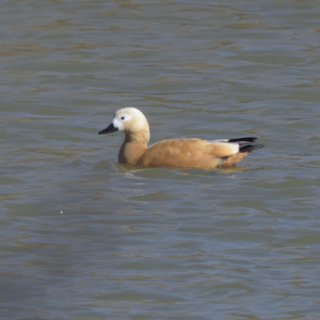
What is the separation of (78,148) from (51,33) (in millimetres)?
4987

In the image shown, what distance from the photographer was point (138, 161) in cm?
1015

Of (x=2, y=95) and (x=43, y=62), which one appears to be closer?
(x=2, y=95)

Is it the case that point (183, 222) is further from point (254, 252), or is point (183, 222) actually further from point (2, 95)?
point (2, 95)

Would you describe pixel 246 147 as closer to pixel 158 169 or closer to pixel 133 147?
pixel 158 169

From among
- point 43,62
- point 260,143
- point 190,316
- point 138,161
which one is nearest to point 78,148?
point 138,161

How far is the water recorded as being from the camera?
7.03m

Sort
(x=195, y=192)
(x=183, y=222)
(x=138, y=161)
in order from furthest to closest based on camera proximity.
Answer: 1. (x=138, y=161)
2. (x=195, y=192)
3. (x=183, y=222)

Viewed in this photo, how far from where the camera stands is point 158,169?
10.0 meters

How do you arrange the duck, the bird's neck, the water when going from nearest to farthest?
the water, the duck, the bird's neck

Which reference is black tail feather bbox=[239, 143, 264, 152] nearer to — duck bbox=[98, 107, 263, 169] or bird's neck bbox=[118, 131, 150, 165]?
duck bbox=[98, 107, 263, 169]

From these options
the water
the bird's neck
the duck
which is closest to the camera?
the water

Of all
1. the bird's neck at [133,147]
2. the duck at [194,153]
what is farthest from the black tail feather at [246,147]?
the bird's neck at [133,147]

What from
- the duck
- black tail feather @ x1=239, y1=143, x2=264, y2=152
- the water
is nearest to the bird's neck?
the duck

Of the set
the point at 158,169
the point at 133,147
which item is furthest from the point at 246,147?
the point at 133,147
